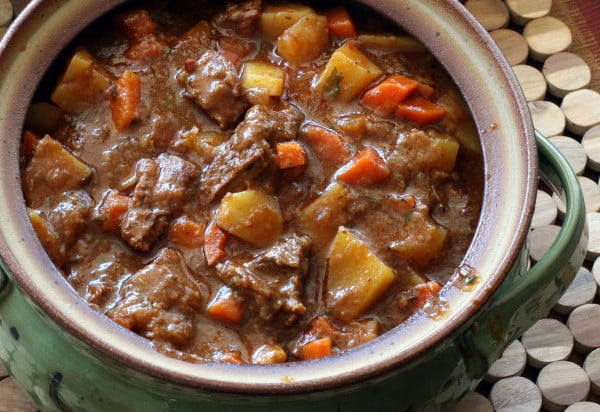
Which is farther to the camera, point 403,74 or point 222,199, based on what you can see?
point 403,74

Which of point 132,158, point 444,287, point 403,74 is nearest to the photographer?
point 444,287

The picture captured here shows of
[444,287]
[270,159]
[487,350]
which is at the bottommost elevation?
[487,350]

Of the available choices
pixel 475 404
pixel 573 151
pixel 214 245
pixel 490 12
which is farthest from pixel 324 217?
pixel 490 12

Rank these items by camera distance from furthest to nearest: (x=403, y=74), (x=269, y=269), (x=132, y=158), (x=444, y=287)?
(x=403, y=74) < (x=132, y=158) < (x=269, y=269) < (x=444, y=287)

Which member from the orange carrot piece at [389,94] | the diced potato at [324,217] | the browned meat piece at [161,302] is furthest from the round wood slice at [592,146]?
the browned meat piece at [161,302]

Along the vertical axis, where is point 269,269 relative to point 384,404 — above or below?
above

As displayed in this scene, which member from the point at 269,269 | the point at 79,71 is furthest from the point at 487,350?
the point at 79,71

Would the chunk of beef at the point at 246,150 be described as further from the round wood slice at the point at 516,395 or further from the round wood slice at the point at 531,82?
the round wood slice at the point at 531,82

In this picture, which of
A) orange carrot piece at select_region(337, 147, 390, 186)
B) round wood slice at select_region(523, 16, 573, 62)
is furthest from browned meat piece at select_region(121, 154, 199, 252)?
round wood slice at select_region(523, 16, 573, 62)

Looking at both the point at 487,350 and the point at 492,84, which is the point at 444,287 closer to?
the point at 487,350
